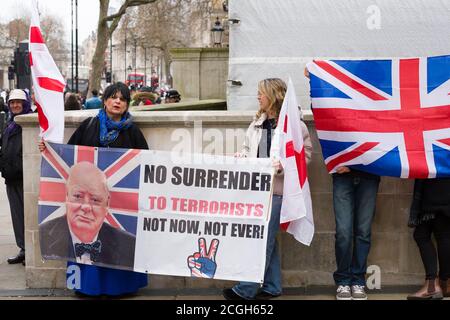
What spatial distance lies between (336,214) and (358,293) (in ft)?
2.19

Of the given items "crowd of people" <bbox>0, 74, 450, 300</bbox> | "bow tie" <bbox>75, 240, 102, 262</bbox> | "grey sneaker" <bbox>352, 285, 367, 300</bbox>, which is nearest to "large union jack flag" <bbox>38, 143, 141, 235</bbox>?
"crowd of people" <bbox>0, 74, 450, 300</bbox>

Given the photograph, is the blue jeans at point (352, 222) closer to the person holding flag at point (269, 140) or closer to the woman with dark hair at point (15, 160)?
the person holding flag at point (269, 140)

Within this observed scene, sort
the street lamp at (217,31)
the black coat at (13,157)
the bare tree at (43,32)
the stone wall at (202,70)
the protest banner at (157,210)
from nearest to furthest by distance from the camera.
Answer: the protest banner at (157,210) < the black coat at (13,157) < the stone wall at (202,70) < the street lamp at (217,31) < the bare tree at (43,32)

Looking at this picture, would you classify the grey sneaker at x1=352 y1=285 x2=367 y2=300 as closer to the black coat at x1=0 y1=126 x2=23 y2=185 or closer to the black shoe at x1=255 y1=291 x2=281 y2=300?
the black shoe at x1=255 y1=291 x2=281 y2=300

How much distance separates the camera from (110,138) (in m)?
5.84

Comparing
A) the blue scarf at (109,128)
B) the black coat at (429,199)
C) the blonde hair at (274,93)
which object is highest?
the blonde hair at (274,93)

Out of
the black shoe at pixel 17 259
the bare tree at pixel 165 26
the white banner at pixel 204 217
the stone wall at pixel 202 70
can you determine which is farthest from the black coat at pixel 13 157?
the bare tree at pixel 165 26

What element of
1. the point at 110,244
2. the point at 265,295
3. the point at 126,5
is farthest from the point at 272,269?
the point at 126,5

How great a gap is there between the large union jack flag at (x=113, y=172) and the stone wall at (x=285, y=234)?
0.33 meters

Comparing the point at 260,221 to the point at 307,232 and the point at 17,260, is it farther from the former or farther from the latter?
the point at 17,260

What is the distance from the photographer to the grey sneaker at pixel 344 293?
19.3 feet

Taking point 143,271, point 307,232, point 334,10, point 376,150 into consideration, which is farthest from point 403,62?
point 334,10

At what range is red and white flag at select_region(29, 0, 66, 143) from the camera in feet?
18.7
